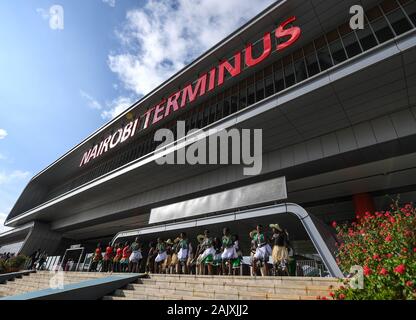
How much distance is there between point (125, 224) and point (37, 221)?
1337 centimetres

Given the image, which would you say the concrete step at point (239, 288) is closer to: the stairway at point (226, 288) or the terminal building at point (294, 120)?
the stairway at point (226, 288)

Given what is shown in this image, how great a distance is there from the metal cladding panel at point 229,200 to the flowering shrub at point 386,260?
3.78 meters

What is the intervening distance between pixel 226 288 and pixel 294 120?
744 cm

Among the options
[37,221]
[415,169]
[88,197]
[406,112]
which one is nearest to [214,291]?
[406,112]

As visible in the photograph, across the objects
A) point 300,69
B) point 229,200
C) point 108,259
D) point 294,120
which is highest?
point 300,69

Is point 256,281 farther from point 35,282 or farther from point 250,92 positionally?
point 35,282

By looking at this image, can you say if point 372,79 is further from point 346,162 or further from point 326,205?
point 326,205

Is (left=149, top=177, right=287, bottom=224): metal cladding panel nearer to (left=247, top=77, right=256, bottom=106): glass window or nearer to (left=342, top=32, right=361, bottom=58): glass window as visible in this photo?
(left=247, top=77, right=256, bottom=106): glass window

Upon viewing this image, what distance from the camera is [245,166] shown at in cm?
1341

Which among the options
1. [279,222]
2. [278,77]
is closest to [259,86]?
[278,77]

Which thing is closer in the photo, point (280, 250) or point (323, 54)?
point (280, 250)

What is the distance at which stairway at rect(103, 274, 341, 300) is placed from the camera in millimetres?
5664

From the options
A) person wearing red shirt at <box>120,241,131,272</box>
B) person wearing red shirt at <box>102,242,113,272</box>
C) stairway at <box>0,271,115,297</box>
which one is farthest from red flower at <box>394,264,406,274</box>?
person wearing red shirt at <box>102,242,113,272</box>

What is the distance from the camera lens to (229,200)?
1154 cm
